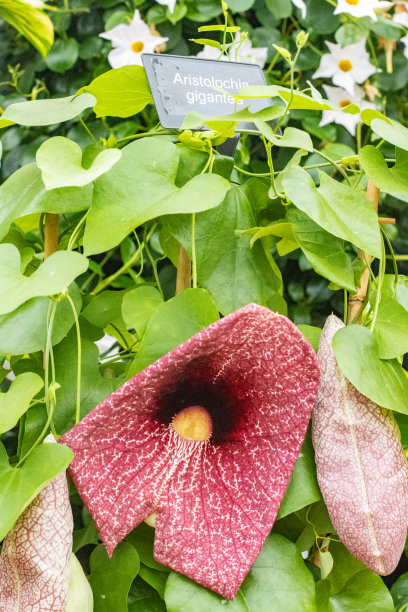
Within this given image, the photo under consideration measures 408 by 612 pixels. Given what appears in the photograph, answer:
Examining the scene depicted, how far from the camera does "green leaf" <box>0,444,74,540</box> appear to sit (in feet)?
1.25

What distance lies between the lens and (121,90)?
21.4 inches

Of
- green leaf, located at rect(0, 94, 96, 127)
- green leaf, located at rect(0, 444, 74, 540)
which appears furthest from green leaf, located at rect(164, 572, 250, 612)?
green leaf, located at rect(0, 94, 96, 127)

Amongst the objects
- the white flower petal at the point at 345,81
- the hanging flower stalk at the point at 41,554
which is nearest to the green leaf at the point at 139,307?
the hanging flower stalk at the point at 41,554

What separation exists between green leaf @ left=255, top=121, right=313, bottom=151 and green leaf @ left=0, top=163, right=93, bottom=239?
133 mm

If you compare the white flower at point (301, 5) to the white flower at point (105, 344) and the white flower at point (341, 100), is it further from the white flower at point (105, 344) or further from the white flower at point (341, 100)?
the white flower at point (105, 344)

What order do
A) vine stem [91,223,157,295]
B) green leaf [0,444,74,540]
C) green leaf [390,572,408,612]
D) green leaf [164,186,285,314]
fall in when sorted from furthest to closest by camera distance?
green leaf [390,572,408,612] < vine stem [91,223,157,295] < green leaf [164,186,285,314] < green leaf [0,444,74,540]

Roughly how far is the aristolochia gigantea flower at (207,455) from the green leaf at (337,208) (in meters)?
0.08

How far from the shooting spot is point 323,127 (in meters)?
1.25

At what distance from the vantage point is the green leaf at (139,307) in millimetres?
476

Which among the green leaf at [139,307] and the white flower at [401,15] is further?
the white flower at [401,15]

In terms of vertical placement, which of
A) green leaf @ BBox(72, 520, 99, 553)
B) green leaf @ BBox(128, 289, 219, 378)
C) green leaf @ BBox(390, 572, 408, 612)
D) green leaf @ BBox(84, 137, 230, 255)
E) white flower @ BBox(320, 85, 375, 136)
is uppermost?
green leaf @ BBox(84, 137, 230, 255)


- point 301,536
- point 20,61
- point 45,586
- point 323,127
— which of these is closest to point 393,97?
point 323,127

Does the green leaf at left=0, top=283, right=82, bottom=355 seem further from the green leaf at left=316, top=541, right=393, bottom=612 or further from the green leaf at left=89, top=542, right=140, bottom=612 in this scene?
the green leaf at left=316, top=541, right=393, bottom=612

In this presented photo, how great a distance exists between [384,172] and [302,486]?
0.24 m
